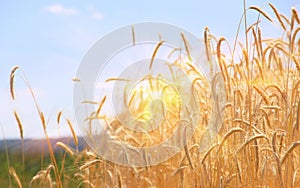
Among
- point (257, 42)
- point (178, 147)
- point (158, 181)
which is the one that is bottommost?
point (158, 181)

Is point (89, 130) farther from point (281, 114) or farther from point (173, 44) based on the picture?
point (281, 114)

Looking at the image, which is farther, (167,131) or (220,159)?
(167,131)

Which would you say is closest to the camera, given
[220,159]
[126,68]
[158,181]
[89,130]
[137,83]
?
[220,159]

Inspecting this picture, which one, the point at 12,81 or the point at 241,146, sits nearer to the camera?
the point at 241,146

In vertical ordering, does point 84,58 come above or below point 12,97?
above

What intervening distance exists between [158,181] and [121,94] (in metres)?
1.01

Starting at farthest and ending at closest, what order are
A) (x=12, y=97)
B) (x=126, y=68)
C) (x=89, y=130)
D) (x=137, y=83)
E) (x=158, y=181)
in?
(x=137, y=83)
(x=126, y=68)
(x=89, y=130)
(x=158, y=181)
(x=12, y=97)

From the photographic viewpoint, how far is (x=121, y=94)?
12.7ft

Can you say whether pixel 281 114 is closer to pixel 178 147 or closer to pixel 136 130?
pixel 178 147

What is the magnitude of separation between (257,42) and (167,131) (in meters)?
1.24

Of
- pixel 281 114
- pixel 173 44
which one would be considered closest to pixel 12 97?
pixel 173 44

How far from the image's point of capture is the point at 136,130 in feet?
11.6

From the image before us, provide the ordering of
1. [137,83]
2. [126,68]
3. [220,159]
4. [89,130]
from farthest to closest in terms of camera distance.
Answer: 1. [137,83]
2. [126,68]
3. [89,130]
4. [220,159]

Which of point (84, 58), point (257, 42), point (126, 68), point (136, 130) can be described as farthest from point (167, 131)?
point (257, 42)
